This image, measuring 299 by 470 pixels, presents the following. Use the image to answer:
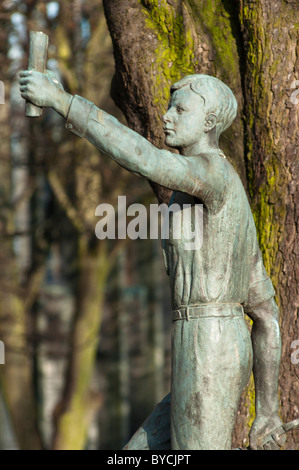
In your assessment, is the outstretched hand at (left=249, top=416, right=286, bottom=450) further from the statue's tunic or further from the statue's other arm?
the statue's tunic

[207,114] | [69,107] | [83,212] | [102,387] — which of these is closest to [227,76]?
[207,114]

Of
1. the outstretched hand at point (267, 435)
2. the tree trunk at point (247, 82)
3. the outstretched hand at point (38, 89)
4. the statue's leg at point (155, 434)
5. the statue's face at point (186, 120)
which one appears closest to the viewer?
the outstretched hand at point (38, 89)

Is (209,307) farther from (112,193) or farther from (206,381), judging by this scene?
(112,193)

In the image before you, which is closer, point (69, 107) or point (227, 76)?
point (69, 107)

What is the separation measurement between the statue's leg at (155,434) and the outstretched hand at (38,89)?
5.95ft

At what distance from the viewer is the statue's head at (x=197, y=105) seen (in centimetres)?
438

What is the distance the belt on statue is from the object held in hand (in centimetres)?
119

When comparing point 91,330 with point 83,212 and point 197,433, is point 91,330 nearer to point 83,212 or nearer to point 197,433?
point 83,212

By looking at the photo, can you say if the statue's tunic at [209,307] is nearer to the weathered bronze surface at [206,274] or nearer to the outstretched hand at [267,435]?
the weathered bronze surface at [206,274]

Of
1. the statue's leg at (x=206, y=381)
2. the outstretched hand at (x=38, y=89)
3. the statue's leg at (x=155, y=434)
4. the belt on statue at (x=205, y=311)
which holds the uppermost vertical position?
the outstretched hand at (x=38, y=89)

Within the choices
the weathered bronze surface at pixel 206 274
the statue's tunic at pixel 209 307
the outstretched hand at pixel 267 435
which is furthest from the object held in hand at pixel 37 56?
the outstretched hand at pixel 267 435

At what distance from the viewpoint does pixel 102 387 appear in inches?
846

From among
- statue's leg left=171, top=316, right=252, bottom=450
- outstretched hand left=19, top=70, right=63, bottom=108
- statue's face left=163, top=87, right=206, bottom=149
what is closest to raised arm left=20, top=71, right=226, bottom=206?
outstretched hand left=19, top=70, right=63, bottom=108

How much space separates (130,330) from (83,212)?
9399mm
